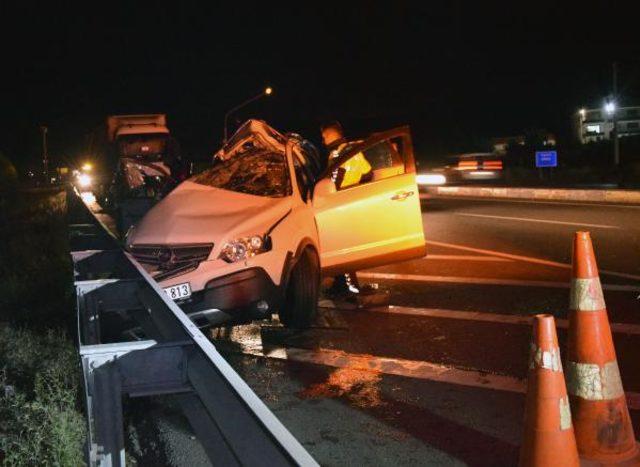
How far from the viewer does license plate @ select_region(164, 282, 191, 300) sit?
6.47 metres

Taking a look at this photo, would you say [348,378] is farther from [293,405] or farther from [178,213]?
A: [178,213]

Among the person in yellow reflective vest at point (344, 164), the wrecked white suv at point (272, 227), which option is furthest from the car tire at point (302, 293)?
the person in yellow reflective vest at point (344, 164)

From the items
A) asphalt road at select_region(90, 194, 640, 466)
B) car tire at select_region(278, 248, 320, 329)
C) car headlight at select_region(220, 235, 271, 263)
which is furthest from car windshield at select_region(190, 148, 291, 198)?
asphalt road at select_region(90, 194, 640, 466)

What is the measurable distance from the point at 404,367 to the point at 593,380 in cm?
210

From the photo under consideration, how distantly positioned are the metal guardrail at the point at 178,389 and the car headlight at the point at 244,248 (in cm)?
202

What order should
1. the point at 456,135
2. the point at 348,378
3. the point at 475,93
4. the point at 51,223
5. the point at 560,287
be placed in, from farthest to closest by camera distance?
the point at 475,93
the point at 456,135
the point at 51,223
the point at 560,287
the point at 348,378

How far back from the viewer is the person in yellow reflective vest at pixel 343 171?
804 centimetres

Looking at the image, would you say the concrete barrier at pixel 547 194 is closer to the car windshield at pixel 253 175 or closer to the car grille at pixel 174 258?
the car windshield at pixel 253 175

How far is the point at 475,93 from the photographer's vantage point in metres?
83.4

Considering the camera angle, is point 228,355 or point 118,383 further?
point 228,355

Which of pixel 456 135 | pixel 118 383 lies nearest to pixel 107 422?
pixel 118 383

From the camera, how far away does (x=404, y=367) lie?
6027 millimetres

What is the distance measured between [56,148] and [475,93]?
1736 inches

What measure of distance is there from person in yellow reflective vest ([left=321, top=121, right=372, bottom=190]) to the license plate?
216 cm
